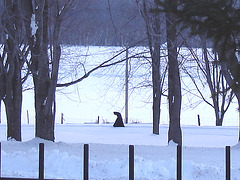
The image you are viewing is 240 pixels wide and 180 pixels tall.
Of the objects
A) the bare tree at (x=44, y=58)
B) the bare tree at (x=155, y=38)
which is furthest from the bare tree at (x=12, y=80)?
the bare tree at (x=155, y=38)

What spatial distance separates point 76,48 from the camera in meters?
20.7

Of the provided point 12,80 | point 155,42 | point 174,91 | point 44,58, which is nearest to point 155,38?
point 155,42

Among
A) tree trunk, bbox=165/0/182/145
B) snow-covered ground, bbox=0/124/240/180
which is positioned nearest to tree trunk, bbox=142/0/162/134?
tree trunk, bbox=165/0/182/145

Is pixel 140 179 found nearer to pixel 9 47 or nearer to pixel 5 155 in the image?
pixel 5 155

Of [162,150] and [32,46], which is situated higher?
[32,46]

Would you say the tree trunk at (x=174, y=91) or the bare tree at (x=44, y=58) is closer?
the bare tree at (x=44, y=58)

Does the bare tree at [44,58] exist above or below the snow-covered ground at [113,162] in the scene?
above

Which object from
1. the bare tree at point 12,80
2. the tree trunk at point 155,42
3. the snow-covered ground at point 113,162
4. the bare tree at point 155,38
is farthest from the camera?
the bare tree at point 12,80

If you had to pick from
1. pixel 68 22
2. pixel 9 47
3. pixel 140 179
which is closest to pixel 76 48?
pixel 68 22

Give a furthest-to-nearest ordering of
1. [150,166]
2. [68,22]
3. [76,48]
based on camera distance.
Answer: [76,48] → [68,22] → [150,166]

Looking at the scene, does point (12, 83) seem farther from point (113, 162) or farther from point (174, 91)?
point (113, 162)

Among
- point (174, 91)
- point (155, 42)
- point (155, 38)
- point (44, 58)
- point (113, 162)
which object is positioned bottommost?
point (113, 162)

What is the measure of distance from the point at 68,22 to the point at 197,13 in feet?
39.1

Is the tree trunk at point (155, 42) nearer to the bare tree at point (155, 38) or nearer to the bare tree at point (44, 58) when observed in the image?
the bare tree at point (155, 38)
